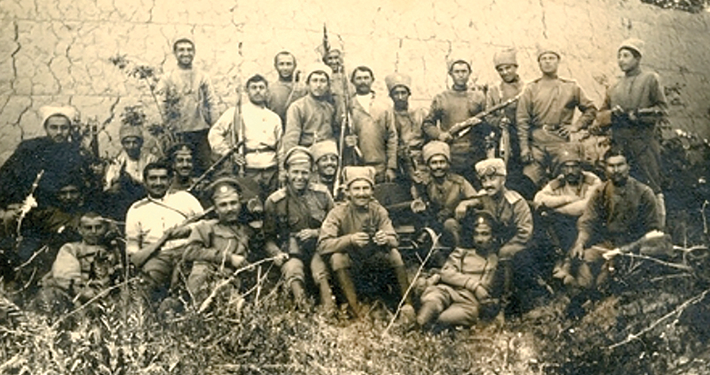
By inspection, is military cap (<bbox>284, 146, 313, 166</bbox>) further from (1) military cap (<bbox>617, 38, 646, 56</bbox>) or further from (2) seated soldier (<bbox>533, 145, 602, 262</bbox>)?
(1) military cap (<bbox>617, 38, 646, 56</bbox>)

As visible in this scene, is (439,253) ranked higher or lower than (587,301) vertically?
higher

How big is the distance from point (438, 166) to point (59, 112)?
2187 mm

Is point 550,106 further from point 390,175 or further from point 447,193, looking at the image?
point 390,175

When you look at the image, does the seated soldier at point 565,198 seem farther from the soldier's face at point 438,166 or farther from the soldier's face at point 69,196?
the soldier's face at point 69,196

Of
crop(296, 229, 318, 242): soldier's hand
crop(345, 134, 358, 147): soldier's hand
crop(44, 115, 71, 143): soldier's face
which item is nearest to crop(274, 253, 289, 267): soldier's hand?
crop(296, 229, 318, 242): soldier's hand

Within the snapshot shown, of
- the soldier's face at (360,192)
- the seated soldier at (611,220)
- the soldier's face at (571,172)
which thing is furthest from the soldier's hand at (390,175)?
the seated soldier at (611,220)

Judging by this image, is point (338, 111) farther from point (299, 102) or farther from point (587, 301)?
point (587, 301)

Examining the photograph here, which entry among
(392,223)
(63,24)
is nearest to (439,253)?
(392,223)

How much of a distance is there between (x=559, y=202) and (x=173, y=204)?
89.5 inches

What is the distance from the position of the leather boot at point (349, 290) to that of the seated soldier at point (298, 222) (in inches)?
3.0

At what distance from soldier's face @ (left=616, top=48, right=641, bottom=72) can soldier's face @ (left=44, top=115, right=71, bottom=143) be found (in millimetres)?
3335

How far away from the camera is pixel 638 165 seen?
628cm

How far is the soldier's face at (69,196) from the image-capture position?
223 inches

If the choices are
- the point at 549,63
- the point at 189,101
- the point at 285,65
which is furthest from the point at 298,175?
the point at 549,63
